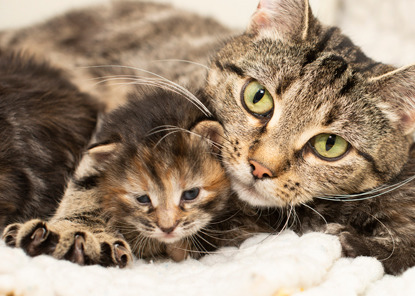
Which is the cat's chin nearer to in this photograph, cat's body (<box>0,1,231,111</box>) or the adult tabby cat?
the adult tabby cat

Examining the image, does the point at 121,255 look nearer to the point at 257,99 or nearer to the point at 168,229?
the point at 168,229

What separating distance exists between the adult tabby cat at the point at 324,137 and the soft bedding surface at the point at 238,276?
17cm

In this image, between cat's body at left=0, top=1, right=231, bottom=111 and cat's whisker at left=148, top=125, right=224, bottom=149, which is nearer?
cat's whisker at left=148, top=125, right=224, bottom=149

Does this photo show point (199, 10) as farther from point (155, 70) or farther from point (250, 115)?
point (250, 115)

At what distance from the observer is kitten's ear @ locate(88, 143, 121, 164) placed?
5.34ft

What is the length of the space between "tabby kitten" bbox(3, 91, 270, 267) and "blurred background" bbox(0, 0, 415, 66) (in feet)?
5.82

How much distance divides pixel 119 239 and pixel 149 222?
12 centimetres

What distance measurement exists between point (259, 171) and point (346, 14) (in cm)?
239

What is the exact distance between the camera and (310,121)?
1.59m

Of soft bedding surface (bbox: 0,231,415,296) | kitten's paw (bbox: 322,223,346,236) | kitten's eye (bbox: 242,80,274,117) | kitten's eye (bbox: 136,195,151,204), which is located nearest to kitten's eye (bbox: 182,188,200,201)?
kitten's eye (bbox: 136,195,151,204)

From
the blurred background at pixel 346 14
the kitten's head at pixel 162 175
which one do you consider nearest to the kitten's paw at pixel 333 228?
the kitten's head at pixel 162 175

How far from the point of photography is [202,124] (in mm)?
1635

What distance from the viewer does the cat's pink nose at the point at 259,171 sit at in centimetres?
152

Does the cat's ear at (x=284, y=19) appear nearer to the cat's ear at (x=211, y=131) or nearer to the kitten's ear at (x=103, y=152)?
the cat's ear at (x=211, y=131)
